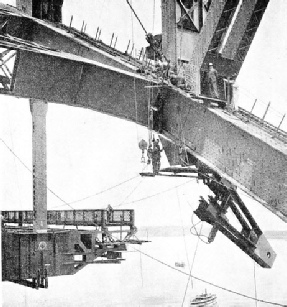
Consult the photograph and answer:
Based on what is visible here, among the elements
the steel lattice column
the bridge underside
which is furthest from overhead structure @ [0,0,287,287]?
the steel lattice column

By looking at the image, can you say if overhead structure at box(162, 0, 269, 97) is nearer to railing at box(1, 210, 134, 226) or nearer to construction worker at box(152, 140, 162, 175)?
construction worker at box(152, 140, 162, 175)

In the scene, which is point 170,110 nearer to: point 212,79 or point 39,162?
point 212,79

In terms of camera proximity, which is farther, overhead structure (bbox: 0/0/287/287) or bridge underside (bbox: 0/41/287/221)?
overhead structure (bbox: 0/0/287/287)

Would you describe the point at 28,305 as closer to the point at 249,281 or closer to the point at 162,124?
the point at 249,281

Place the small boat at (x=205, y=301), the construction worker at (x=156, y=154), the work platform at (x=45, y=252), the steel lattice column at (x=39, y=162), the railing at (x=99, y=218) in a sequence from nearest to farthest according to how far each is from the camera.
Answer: the construction worker at (x=156, y=154) → the small boat at (x=205, y=301) → the work platform at (x=45, y=252) → the steel lattice column at (x=39, y=162) → the railing at (x=99, y=218)

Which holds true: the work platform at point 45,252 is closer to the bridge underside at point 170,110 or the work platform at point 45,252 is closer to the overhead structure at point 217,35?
the bridge underside at point 170,110

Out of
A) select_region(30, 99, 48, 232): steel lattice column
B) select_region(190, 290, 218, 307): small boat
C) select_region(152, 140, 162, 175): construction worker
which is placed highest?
select_region(152, 140, 162, 175): construction worker

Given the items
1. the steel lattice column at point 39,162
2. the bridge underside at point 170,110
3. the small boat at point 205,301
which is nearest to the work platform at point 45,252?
the steel lattice column at point 39,162

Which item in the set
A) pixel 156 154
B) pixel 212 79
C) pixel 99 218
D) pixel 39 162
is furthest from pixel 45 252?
pixel 212 79
